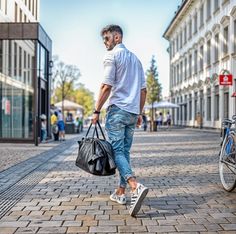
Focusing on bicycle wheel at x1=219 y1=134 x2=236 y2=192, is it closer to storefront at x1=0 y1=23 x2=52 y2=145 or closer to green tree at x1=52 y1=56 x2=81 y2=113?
storefront at x1=0 y1=23 x2=52 y2=145

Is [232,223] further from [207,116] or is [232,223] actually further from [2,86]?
[207,116]

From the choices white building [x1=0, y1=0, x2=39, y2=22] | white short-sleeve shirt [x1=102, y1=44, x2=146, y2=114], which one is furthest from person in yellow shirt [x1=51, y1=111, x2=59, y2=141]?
white short-sleeve shirt [x1=102, y1=44, x2=146, y2=114]

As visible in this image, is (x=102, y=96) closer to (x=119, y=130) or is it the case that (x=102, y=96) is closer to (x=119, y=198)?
(x=119, y=130)

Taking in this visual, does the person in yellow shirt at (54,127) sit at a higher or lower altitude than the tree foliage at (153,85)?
lower

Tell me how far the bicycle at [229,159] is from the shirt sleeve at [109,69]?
6.44ft

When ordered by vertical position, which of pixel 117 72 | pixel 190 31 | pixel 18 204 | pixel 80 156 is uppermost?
pixel 190 31

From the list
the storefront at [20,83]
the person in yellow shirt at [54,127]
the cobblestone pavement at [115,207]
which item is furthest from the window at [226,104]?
the cobblestone pavement at [115,207]

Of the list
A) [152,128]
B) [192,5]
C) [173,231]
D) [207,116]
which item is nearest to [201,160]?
[173,231]

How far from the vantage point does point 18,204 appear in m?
5.50

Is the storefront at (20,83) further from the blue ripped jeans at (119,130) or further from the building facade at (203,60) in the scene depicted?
the blue ripped jeans at (119,130)

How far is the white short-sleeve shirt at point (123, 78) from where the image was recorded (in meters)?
5.32

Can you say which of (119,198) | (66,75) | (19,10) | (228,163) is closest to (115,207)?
(119,198)

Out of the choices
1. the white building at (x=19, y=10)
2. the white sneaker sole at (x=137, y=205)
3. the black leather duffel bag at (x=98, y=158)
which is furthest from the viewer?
the white building at (x=19, y=10)

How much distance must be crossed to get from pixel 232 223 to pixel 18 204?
255cm
